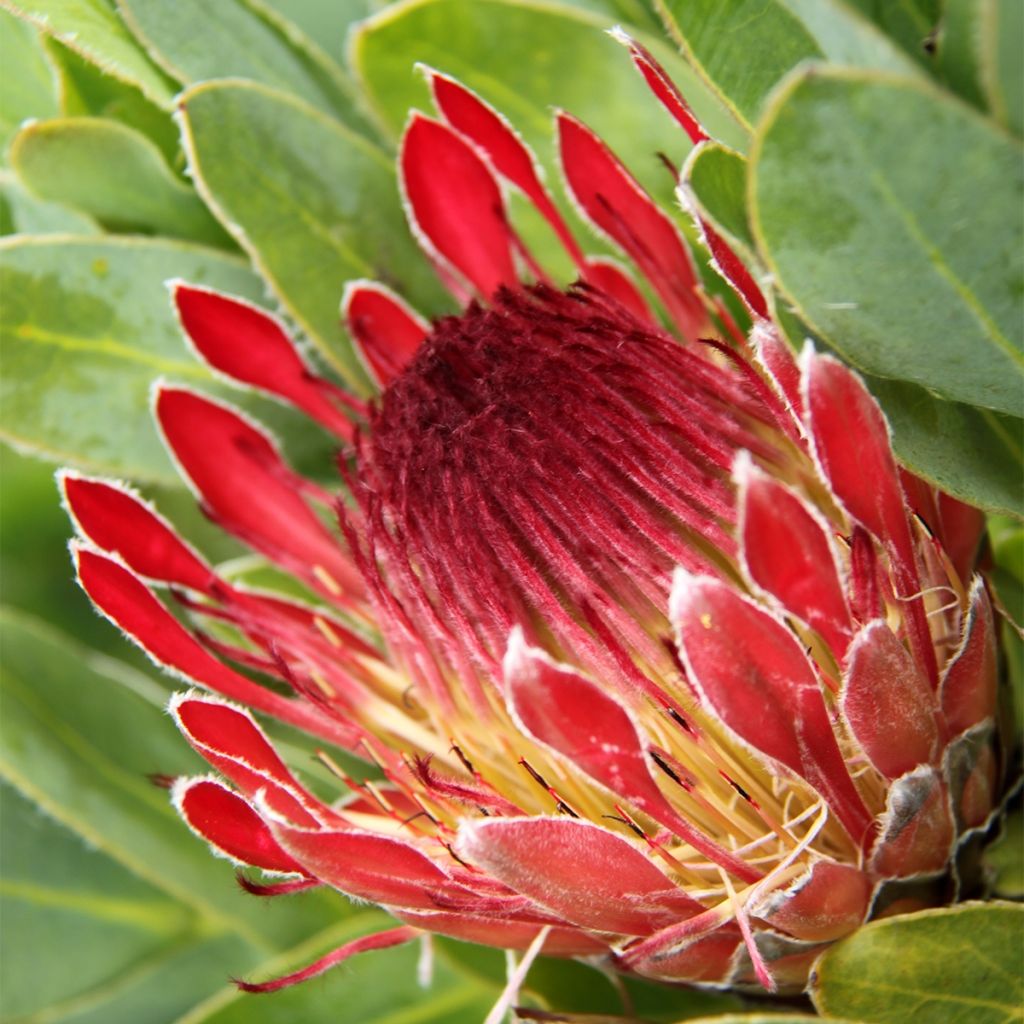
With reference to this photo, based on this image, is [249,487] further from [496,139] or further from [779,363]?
[779,363]

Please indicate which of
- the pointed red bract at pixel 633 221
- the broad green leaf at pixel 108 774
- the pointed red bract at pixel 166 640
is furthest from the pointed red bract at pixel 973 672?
the broad green leaf at pixel 108 774

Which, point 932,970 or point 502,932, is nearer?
point 932,970

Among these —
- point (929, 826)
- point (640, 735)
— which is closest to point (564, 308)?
point (640, 735)

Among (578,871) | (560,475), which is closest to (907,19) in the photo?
(560,475)

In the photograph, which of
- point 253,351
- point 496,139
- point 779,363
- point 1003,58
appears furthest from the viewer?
point 253,351

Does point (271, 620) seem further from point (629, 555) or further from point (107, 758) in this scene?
point (629, 555)

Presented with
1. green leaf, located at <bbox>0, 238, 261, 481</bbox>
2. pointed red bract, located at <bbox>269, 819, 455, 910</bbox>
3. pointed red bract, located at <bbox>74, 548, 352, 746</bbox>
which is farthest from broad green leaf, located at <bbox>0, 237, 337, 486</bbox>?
pointed red bract, located at <bbox>269, 819, 455, 910</bbox>
